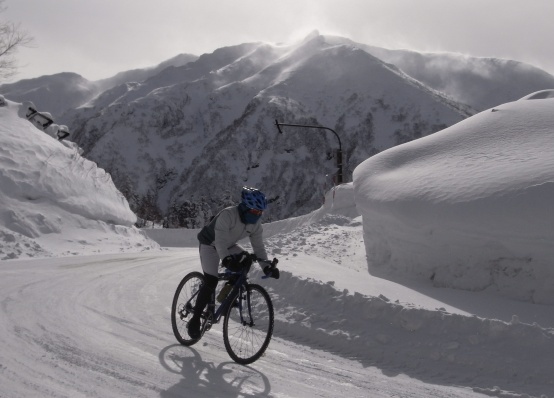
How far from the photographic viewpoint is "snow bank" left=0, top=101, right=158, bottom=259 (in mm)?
19500

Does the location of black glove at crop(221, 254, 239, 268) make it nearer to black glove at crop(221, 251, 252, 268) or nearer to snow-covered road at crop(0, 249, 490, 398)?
black glove at crop(221, 251, 252, 268)

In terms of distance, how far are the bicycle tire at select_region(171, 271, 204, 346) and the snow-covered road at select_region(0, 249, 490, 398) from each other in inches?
6.0

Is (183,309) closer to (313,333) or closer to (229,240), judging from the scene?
(229,240)

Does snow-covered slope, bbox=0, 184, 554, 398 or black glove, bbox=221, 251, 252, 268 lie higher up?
black glove, bbox=221, 251, 252, 268

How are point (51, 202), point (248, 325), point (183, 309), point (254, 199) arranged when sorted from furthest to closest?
point (51, 202) → point (183, 309) → point (248, 325) → point (254, 199)

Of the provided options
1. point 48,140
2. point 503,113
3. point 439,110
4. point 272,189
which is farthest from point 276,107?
point 503,113

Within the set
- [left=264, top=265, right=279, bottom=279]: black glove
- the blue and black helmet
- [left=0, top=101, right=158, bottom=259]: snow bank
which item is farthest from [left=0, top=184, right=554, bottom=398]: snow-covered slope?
[left=0, top=101, right=158, bottom=259]: snow bank

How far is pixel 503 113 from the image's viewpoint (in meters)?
14.1

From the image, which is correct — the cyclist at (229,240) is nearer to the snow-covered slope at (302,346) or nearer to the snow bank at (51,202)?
the snow-covered slope at (302,346)

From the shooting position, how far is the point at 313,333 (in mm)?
7680

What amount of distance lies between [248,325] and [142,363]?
1.23 meters

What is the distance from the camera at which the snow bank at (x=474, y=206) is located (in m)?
9.49

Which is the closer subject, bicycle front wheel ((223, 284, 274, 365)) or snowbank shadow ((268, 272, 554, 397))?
snowbank shadow ((268, 272, 554, 397))

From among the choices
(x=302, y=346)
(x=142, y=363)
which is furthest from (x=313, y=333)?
(x=142, y=363)
